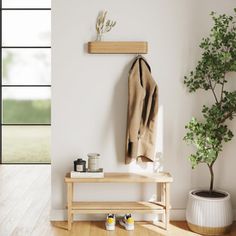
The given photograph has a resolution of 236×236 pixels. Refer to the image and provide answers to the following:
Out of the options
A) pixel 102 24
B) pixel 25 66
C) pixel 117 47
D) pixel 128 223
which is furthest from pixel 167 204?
pixel 25 66

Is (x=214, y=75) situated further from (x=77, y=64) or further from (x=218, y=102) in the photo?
(x=77, y=64)

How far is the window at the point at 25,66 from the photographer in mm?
6566

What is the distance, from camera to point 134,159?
405cm

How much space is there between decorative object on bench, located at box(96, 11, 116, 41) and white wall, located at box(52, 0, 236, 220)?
0.05m

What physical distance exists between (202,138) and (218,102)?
1.42ft

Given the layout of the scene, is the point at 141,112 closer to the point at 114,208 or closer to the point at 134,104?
the point at 134,104

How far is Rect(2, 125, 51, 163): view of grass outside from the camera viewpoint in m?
6.66

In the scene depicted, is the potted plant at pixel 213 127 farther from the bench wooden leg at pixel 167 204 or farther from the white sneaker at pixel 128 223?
the white sneaker at pixel 128 223

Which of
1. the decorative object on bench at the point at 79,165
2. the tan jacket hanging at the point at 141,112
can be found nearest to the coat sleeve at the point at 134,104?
the tan jacket hanging at the point at 141,112

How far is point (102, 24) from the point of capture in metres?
3.94

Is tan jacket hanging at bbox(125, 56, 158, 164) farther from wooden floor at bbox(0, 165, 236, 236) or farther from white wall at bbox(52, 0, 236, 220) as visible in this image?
wooden floor at bbox(0, 165, 236, 236)

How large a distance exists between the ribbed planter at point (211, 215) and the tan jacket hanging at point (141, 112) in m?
0.57

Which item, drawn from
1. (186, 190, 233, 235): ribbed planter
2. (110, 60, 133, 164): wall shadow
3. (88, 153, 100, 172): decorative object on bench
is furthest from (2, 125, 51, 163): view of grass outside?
(186, 190, 233, 235): ribbed planter

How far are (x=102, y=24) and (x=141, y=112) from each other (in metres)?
0.84
